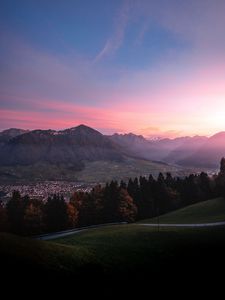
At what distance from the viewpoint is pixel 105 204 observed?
91.1 m

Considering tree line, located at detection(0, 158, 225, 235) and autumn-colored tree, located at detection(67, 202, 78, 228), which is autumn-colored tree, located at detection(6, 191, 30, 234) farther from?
autumn-colored tree, located at detection(67, 202, 78, 228)

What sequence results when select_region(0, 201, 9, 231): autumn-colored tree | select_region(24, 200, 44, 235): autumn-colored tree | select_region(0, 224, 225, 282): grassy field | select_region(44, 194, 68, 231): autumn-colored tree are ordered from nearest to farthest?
select_region(0, 224, 225, 282): grassy field < select_region(0, 201, 9, 231): autumn-colored tree < select_region(24, 200, 44, 235): autumn-colored tree < select_region(44, 194, 68, 231): autumn-colored tree

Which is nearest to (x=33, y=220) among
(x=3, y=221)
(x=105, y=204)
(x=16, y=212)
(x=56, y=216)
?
(x=16, y=212)

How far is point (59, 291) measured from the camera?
24.1m

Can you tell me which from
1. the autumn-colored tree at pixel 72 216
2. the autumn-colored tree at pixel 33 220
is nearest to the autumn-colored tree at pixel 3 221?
the autumn-colored tree at pixel 33 220

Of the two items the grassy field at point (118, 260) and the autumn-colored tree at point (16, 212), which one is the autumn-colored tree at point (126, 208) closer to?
the autumn-colored tree at point (16, 212)

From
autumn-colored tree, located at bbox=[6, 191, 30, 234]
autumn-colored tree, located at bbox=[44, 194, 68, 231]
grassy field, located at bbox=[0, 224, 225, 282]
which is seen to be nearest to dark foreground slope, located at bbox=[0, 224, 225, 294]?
grassy field, located at bbox=[0, 224, 225, 282]

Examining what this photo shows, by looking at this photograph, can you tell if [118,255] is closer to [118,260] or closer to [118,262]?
[118,260]

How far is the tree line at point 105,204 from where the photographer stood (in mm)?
77375

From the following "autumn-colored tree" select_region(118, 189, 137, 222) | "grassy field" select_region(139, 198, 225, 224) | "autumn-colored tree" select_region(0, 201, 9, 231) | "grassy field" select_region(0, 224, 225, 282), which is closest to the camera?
"grassy field" select_region(0, 224, 225, 282)

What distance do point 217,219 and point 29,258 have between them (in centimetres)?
4297

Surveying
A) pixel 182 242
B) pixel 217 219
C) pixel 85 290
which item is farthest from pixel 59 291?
pixel 217 219

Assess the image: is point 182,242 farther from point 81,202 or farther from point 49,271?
point 81,202

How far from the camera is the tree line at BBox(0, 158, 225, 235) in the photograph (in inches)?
3046
